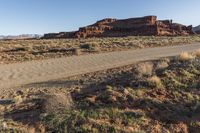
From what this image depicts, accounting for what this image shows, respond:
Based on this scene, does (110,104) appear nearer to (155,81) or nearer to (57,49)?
(155,81)

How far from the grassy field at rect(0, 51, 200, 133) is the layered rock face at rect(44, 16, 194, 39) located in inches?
3293

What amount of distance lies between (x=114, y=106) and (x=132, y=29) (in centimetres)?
9419

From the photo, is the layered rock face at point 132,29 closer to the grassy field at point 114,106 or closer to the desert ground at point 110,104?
the desert ground at point 110,104

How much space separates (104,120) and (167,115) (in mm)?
2073

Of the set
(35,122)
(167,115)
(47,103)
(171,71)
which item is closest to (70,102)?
(47,103)

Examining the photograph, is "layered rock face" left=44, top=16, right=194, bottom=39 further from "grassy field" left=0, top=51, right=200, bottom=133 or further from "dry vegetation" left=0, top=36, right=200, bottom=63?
"grassy field" left=0, top=51, right=200, bottom=133

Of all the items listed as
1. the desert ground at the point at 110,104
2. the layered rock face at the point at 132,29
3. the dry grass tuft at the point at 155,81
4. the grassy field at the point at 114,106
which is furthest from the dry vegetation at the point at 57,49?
the layered rock face at the point at 132,29

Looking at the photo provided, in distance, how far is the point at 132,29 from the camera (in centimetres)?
10356

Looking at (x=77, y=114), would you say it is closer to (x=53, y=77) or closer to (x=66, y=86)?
(x=66, y=86)

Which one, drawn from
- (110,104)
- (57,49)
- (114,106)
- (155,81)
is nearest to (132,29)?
(57,49)

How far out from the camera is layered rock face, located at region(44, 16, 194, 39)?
9875cm

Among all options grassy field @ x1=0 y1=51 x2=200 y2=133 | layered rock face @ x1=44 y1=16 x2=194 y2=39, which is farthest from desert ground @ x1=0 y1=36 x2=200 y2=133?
layered rock face @ x1=44 y1=16 x2=194 y2=39

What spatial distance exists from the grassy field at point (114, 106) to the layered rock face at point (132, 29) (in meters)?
83.6

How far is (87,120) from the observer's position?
946 cm
